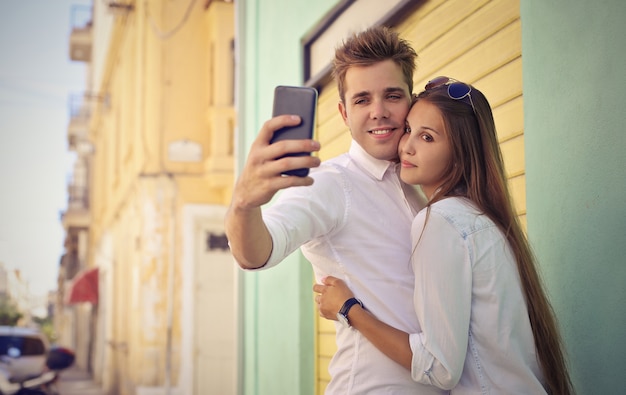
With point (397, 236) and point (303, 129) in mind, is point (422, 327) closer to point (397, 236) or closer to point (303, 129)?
point (397, 236)

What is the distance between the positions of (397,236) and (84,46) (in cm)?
3006

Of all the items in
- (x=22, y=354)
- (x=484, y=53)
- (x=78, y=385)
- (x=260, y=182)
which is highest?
(x=484, y=53)

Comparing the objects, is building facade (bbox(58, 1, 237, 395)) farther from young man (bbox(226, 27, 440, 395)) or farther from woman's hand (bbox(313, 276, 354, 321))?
woman's hand (bbox(313, 276, 354, 321))

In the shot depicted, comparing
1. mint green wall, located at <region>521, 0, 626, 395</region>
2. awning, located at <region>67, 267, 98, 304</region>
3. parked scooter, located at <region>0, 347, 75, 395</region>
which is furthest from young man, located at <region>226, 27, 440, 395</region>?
awning, located at <region>67, 267, 98, 304</region>

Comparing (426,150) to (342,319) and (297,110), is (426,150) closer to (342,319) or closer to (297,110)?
(342,319)

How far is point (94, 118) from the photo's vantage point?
89.4ft

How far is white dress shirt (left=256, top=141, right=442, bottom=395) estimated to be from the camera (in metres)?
2.17

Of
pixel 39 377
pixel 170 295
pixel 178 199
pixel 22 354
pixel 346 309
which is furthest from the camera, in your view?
pixel 178 199

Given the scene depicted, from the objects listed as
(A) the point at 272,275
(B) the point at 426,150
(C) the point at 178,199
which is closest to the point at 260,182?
(B) the point at 426,150

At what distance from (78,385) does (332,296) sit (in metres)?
21.0

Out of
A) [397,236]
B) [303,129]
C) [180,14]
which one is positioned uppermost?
[180,14]

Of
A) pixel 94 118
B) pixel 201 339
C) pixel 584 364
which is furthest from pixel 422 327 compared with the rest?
pixel 94 118

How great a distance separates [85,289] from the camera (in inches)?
867

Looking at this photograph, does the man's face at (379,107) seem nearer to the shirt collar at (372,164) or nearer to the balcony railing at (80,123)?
the shirt collar at (372,164)
